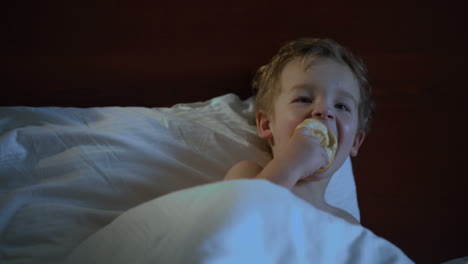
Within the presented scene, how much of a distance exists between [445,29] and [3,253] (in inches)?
51.8

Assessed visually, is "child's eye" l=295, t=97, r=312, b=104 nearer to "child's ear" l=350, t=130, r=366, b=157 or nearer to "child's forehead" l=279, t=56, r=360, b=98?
"child's forehead" l=279, t=56, r=360, b=98

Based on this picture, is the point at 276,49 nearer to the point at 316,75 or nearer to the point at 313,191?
the point at 316,75

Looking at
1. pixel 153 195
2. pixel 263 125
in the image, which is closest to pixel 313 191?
pixel 263 125

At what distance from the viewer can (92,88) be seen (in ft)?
3.27

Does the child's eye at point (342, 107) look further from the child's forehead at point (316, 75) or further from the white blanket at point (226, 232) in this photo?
the white blanket at point (226, 232)

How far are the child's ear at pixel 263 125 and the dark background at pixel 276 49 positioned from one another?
0.22 m

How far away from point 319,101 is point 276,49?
387 millimetres

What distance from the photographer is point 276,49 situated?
1.13 m

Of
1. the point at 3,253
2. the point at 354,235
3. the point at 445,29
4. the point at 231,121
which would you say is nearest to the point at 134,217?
the point at 3,253

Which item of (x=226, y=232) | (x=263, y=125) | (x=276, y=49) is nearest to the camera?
(x=226, y=232)

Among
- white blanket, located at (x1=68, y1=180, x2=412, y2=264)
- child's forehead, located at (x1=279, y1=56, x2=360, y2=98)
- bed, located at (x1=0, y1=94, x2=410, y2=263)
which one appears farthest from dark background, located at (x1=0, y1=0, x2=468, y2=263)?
white blanket, located at (x1=68, y1=180, x2=412, y2=264)

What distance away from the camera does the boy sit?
2.30 feet

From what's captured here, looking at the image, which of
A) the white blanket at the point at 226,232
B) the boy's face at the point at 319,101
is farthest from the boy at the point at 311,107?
the white blanket at the point at 226,232

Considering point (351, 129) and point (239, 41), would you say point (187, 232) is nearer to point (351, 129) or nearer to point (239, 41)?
point (351, 129)
